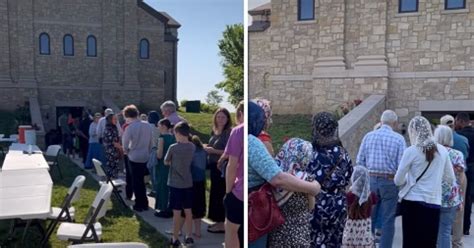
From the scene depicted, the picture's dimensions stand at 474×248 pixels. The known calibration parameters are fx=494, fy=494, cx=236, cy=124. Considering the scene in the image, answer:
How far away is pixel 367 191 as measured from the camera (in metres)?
2.84

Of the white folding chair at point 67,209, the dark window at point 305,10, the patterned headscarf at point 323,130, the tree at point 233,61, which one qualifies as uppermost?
the dark window at point 305,10

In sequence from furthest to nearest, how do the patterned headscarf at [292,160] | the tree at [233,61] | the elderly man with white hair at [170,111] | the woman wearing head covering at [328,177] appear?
the woman wearing head covering at [328,177] < the patterned headscarf at [292,160] < the elderly man with white hair at [170,111] < the tree at [233,61]

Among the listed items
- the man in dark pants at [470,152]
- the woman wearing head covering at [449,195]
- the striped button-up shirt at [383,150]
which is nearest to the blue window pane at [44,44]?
the striped button-up shirt at [383,150]

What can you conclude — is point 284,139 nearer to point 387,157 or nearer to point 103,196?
point 103,196

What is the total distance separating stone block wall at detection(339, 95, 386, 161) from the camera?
3281 millimetres

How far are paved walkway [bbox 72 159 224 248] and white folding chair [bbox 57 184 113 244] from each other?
11cm

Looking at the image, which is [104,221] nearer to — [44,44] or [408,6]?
[44,44]

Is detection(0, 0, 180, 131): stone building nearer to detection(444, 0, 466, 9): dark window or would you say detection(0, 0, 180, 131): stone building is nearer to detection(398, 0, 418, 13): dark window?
detection(398, 0, 418, 13): dark window

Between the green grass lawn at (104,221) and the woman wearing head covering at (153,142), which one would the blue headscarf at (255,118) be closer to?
the woman wearing head covering at (153,142)

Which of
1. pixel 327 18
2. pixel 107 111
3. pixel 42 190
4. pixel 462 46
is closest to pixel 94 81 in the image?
pixel 107 111

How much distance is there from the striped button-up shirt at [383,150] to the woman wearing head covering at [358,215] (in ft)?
1.12

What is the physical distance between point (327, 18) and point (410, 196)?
116 centimetres

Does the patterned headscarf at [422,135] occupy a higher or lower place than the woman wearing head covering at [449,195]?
higher

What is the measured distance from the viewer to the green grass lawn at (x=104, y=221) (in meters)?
1.98
